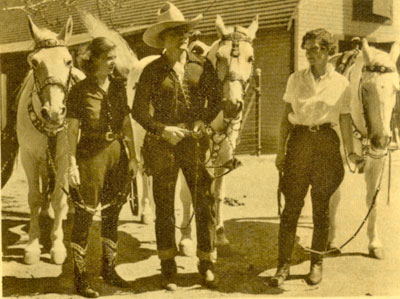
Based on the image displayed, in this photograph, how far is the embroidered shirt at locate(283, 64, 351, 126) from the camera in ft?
11.4

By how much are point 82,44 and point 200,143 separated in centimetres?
120

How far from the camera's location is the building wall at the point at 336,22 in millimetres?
4657

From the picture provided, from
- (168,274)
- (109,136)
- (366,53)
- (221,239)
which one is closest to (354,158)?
(366,53)

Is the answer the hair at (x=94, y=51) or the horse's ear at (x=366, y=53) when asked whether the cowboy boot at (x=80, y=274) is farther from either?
the horse's ear at (x=366, y=53)

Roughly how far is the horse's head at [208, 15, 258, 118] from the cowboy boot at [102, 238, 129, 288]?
1.30m

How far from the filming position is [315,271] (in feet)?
12.2

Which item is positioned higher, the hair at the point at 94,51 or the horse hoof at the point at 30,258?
the hair at the point at 94,51

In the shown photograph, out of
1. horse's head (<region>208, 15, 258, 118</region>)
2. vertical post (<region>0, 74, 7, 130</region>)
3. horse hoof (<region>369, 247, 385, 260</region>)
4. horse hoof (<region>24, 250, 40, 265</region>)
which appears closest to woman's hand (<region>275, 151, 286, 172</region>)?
horse's head (<region>208, 15, 258, 118</region>)

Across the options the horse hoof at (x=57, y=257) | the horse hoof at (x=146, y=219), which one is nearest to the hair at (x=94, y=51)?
the horse hoof at (x=57, y=257)

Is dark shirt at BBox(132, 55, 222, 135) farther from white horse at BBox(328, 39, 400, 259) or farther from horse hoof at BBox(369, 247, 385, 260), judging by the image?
horse hoof at BBox(369, 247, 385, 260)

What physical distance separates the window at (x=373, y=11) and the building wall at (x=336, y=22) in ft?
0.15

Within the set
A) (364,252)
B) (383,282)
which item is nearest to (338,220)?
(364,252)

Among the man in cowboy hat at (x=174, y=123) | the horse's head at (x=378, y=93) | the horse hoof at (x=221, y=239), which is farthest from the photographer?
the horse hoof at (x=221, y=239)

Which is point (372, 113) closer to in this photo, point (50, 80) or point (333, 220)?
point (333, 220)
